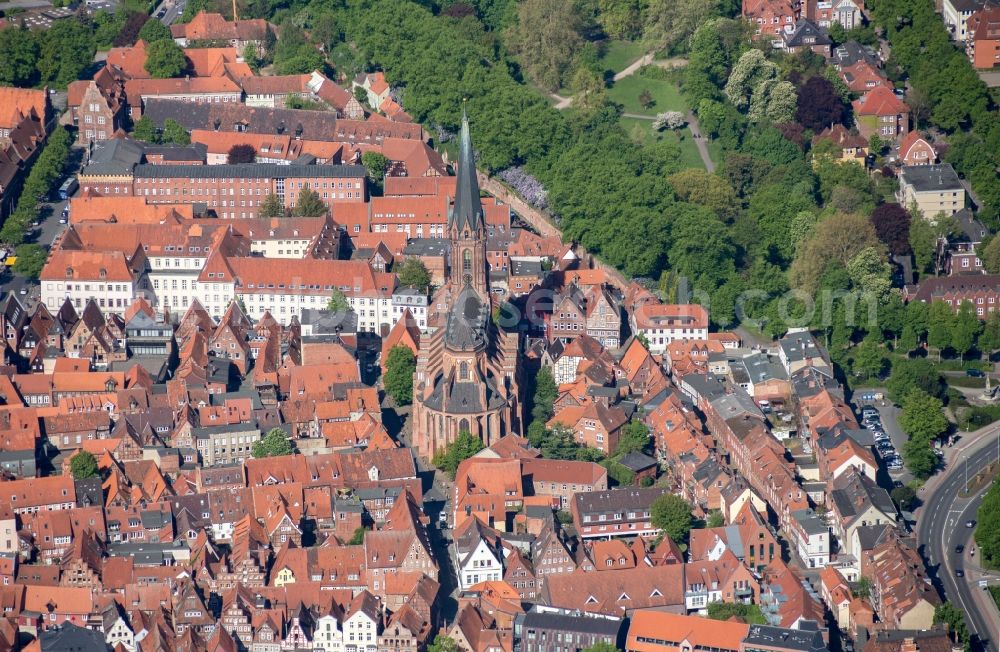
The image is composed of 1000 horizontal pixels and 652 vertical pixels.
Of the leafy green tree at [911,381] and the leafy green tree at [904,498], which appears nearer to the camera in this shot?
the leafy green tree at [904,498]

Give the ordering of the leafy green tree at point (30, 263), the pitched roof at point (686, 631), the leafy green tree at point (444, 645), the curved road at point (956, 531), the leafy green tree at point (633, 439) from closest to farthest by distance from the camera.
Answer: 1. the leafy green tree at point (444, 645)
2. the pitched roof at point (686, 631)
3. the curved road at point (956, 531)
4. the leafy green tree at point (633, 439)
5. the leafy green tree at point (30, 263)

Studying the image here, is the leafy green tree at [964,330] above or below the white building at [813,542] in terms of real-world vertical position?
above

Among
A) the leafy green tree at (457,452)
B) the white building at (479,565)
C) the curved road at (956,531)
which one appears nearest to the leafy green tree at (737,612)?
the curved road at (956,531)

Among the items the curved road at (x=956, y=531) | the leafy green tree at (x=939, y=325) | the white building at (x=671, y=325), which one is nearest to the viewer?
the curved road at (x=956, y=531)

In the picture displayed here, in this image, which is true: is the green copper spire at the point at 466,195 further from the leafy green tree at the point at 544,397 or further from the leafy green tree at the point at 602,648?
the leafy green tree at the point at 602,648

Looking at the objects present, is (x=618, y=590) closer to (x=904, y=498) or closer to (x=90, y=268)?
(x=904, y=498)

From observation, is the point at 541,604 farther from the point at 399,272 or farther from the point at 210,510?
the point at 399,272

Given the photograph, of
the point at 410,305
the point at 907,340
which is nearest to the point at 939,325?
the point at 907,340

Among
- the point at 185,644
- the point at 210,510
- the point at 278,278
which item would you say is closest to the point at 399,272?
the point at 278,278
